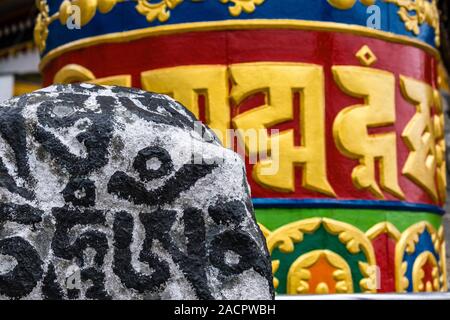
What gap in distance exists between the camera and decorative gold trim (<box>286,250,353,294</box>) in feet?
12.5

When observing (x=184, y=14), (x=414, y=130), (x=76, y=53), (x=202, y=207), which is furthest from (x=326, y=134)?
(x=202, y=207)

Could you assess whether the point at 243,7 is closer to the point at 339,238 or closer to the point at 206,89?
the point at 206,89

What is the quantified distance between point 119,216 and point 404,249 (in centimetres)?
243

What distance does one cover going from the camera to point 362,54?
4016 mm

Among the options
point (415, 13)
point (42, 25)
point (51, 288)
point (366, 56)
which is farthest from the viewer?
point (42, 25)

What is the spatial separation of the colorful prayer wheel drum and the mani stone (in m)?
1.86

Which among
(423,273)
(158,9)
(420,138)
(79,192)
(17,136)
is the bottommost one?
(423,273)

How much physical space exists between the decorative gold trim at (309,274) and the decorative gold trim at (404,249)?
0.28 meters

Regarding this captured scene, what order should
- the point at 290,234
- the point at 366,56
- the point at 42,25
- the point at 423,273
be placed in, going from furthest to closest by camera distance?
the point at 42,25, the point at 423,273, the point at 366,56, the point at 290,234

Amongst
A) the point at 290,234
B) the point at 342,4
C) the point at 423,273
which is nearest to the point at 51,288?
the point at 290,234

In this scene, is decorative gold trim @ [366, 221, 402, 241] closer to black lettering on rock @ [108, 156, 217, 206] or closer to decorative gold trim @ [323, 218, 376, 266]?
decorative gold trim @ [323, 218, 376, 266]

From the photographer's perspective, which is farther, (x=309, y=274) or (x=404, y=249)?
(x=404, y=249)

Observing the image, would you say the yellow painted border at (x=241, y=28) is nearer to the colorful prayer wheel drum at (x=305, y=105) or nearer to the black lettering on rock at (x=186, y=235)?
the colorful prayer wheel drum at (x=305, y=105)

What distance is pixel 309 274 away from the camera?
3832mm
